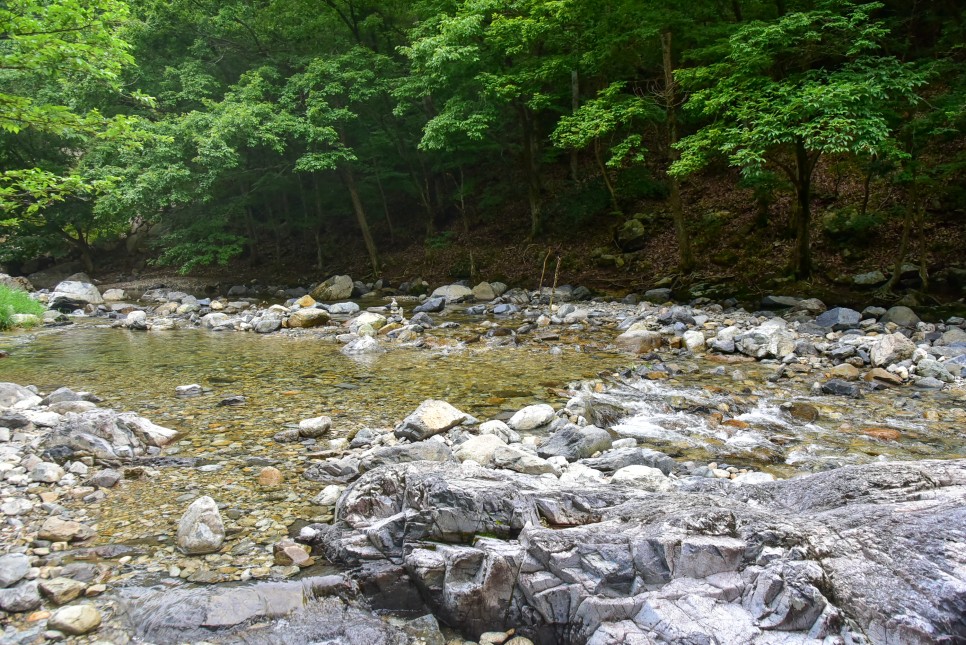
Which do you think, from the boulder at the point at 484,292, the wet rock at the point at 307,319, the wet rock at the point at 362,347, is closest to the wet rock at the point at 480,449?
the wet rock at the point at 362,347

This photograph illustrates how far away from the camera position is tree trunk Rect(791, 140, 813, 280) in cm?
1159

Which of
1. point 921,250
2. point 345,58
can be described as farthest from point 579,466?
point 345,58

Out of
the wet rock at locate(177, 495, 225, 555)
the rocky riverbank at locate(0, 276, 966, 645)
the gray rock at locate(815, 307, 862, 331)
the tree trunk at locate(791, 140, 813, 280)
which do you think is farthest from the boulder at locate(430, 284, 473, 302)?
the wet rock at locate(177, 495, 225, 555)

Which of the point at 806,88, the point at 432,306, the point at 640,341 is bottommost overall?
the point at 640,341

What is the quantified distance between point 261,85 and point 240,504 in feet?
57.7

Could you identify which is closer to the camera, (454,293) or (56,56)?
(56,56)

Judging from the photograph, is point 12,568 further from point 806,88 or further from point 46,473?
point 806,88

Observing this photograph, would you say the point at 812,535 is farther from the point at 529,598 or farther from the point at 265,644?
the point at 265,644

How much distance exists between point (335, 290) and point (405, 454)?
1542 cm

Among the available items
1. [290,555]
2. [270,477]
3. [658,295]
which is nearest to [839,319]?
[658,295]

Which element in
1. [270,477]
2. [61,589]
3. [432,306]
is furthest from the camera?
[432,306]

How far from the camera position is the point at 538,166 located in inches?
790

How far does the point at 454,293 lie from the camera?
658 inches

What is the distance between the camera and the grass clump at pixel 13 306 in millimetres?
13492
